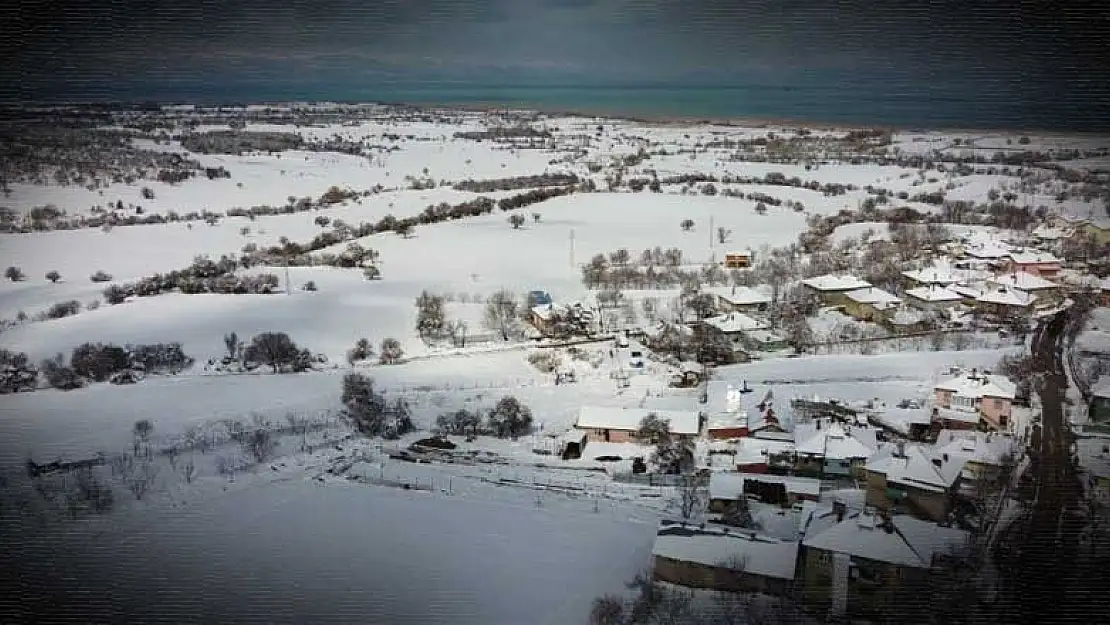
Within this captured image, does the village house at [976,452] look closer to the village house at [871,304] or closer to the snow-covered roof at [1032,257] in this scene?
the village house at [871,304]

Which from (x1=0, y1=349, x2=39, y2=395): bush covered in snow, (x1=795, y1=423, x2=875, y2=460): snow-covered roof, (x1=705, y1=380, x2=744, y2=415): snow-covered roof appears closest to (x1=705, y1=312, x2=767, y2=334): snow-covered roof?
(x1=705, y1=380, x2=744, y2=415): snow-covered roof

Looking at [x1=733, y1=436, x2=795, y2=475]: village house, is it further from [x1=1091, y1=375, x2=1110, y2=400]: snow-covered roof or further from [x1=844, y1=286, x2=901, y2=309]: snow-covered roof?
[x1=844, y1=286, x2=901, y2=309]: snow-covered roof

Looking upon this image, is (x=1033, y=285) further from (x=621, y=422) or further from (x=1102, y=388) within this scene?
(x=621, y=422)

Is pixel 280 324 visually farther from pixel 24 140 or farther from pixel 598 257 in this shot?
pixel 598 257

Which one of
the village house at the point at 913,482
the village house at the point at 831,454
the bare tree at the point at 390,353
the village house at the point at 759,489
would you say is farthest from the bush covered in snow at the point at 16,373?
the village house at the point at 913,482

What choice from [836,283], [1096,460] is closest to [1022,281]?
[836,283]

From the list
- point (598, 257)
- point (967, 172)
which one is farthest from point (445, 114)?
point (967, 172)
